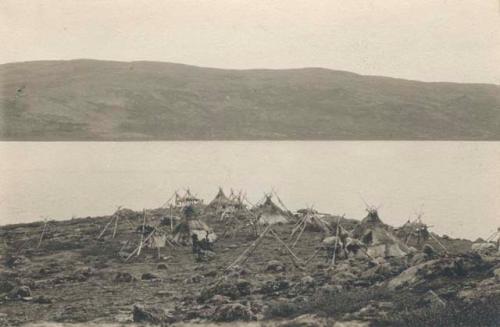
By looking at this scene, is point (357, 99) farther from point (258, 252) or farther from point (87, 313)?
point (87, 313)

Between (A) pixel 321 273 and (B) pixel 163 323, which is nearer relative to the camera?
(B) pixel 163 323

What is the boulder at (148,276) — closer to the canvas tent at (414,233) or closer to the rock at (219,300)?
the rock at (219,300)

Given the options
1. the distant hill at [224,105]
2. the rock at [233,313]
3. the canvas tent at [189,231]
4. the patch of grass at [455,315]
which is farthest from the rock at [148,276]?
the distant hill at [224,105]

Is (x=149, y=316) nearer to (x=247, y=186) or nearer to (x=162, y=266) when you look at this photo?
(x=162, y=266)

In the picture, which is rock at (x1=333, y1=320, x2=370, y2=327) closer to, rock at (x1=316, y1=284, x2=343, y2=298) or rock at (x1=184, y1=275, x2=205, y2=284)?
rock at (x1=316, y1=284, x2=343, y2=298)

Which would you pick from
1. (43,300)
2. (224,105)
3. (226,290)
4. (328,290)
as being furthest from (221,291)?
(224,105)

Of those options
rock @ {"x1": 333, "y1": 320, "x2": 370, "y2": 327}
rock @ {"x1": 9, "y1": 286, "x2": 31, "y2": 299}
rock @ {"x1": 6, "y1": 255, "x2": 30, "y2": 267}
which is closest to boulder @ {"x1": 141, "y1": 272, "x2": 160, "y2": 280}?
rock @ {"x1": 9, "y1": 286, "x2": 31, "y2": 299}

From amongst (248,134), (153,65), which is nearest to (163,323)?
(248,134)
